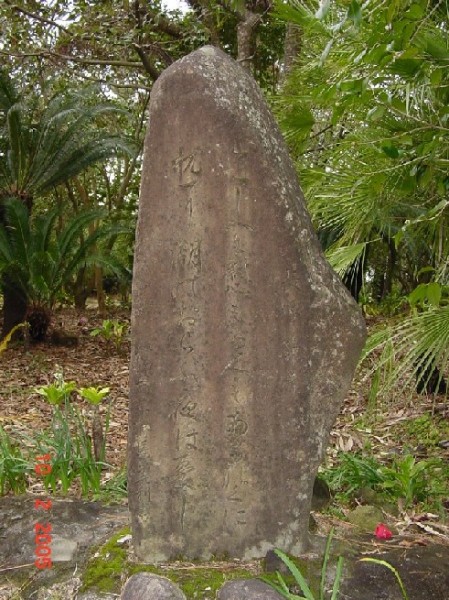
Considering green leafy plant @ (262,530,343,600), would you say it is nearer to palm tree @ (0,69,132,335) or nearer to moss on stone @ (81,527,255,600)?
moss on stone @ (81,527,255,600)

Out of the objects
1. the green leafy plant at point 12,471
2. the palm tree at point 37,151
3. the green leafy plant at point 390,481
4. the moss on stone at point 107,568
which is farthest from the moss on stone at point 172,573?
the palm tree at point 37,151

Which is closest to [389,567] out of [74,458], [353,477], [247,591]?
[247,591]

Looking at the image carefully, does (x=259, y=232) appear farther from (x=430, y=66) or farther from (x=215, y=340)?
(x=430, y=66)

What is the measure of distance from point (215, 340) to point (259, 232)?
15.0 inches

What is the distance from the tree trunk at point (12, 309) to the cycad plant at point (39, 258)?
0.35 ft

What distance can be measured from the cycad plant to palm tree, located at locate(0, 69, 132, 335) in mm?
162

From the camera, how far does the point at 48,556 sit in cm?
234

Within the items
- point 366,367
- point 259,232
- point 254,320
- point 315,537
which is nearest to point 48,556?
point 315,537

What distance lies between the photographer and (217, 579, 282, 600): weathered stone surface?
1.93 metres

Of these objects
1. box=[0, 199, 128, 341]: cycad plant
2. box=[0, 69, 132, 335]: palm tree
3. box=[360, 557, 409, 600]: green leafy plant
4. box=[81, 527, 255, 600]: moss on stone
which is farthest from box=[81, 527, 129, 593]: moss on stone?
box=[0, 69, 132, 335]: palm tree

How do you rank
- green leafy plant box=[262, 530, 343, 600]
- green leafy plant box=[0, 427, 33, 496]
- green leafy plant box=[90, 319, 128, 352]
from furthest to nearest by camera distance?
green leafy plant box=[90, 319, 128, 352] → green leafy plant box=[0, 427, 33, 496] → green leafy plant box=[262, 530, 343, 600]

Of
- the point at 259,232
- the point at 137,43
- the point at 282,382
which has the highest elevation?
the point at 137,43

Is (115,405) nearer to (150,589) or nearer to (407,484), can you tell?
(407,484)

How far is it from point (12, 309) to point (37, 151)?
173 centimetres
